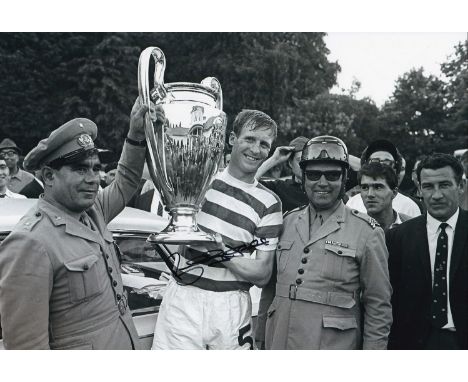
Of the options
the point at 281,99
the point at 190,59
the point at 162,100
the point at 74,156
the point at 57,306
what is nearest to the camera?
the point at 57,306

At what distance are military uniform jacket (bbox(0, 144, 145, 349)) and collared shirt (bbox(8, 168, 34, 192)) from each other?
414 cm

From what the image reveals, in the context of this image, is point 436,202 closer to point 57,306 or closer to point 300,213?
point 300,213

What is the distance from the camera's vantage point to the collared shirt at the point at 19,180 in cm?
596

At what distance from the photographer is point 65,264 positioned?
1916 millimetres

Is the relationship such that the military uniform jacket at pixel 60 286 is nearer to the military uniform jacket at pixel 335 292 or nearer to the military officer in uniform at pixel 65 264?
the military officer in uniform at pixel 65 264

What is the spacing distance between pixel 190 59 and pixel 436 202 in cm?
1031

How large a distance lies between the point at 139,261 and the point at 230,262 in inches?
52.6

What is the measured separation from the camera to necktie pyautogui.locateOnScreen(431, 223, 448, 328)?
8.18ft

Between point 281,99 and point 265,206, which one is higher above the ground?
point 281,99

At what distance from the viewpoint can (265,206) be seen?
233 cm

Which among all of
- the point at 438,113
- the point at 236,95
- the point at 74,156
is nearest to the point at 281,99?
the point at 236,95
